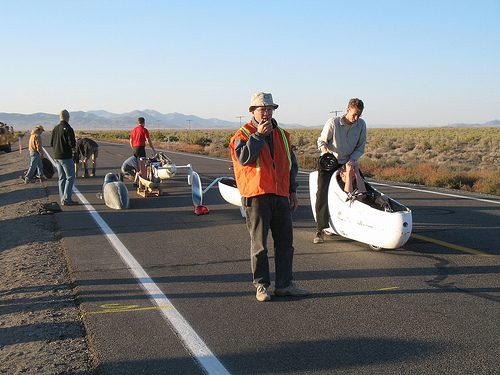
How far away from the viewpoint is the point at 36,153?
16.9 m

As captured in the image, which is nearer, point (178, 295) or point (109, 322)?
point (109, 322)

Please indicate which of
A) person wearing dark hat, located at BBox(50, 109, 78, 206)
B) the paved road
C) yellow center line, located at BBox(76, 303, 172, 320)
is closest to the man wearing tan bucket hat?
Answer: the paved road

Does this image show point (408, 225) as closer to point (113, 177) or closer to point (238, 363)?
point (238, 363)

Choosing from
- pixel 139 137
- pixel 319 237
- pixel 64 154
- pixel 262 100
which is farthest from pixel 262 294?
pixel 139 137

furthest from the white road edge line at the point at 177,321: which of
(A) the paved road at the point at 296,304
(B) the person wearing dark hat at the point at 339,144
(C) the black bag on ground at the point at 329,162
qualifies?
(C) the black bag on ground at the point at 329,162

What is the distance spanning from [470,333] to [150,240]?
519cm

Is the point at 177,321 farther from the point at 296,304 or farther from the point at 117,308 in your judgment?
the point at 296,304

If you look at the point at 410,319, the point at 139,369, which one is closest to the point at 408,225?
the point at 410,319

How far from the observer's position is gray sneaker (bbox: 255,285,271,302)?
544 cm

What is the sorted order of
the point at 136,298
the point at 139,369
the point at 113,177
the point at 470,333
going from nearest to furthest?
1. the point at 139,369
2. the point at 470,333
3. the point at 136,298
4. the point at 113,177

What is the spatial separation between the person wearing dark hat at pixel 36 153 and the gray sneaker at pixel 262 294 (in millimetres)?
12774

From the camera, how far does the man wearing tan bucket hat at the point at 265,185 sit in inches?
206

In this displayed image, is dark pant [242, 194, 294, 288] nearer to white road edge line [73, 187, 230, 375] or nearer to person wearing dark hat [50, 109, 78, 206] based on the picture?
white road edge line [73, 187, 230, 375]

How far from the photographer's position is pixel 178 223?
9930mm
